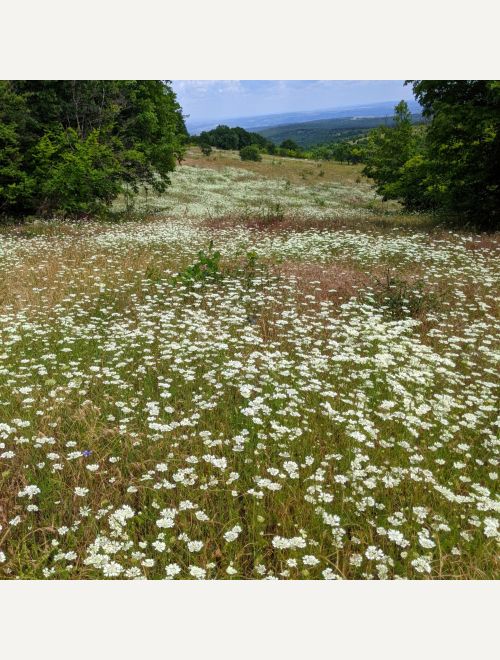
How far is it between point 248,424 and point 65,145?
20.5 meters

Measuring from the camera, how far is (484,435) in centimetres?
477

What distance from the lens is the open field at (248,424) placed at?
3.28 meters

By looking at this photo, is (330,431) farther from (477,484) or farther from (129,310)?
(129,310)

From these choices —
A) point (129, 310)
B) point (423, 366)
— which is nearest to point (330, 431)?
point (423, 366)

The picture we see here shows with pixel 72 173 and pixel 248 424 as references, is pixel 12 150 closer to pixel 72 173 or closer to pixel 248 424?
pixel 72 173

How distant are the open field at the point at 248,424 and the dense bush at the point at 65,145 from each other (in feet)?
32.9

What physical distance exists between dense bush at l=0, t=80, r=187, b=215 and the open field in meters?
10.0

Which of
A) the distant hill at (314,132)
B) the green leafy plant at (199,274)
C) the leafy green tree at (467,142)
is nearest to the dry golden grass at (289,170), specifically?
the distant hill at (314,132)

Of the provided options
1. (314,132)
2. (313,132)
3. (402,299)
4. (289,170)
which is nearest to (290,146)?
(313,132)

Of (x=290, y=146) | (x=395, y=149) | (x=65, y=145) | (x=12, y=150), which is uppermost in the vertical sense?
(x=290, y=146)

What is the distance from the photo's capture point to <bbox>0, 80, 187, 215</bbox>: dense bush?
18.3 m

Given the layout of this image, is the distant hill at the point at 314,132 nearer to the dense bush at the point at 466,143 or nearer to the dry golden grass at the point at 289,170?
the dry golden grass at the point at 289,170

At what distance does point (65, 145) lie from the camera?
20672 millimetres

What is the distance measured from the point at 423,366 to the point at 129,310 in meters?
5.24
